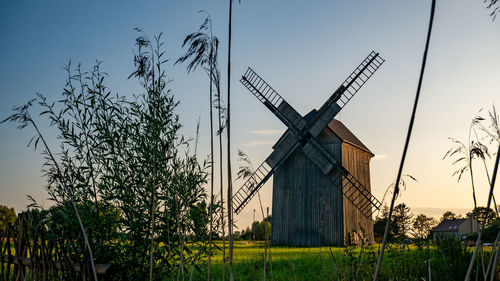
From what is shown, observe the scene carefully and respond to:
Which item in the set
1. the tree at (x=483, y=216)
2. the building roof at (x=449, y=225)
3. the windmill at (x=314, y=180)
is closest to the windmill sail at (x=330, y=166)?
the windmill at (x=314, y=180)

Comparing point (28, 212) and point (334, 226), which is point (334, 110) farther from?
point (28, 212)

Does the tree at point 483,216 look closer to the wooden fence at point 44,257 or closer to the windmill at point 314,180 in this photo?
the wooden fence at point 44,257

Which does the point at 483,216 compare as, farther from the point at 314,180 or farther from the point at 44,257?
the point at 314,180

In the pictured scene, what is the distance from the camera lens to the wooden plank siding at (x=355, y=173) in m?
18.5

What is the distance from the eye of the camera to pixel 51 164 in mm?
3920

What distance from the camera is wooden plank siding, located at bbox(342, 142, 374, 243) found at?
18.5 metres

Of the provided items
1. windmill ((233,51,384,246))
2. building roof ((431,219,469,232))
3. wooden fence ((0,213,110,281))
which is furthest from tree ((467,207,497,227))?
building roof ((431,219,469,232))

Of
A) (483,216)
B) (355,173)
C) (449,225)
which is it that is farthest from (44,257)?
(449,225)

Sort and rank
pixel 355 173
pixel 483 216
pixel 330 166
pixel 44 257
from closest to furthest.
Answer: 1. pixel 483 216
2. pixel 44 257
3. pixel 330 166
4. pixel 355 173

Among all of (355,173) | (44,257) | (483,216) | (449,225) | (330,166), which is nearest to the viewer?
(483,216)

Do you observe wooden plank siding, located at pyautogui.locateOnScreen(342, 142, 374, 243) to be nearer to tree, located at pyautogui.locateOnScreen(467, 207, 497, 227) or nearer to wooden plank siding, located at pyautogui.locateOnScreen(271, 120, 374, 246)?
wooden plank siding, located at pyautogui.locateOnScreen(271, 120, 374, 246)

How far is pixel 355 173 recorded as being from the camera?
20.0m

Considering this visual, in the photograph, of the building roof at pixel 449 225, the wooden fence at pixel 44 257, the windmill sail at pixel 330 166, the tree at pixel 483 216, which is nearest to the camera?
the tree at pixel 483 216

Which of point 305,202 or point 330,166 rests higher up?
point 330,166
